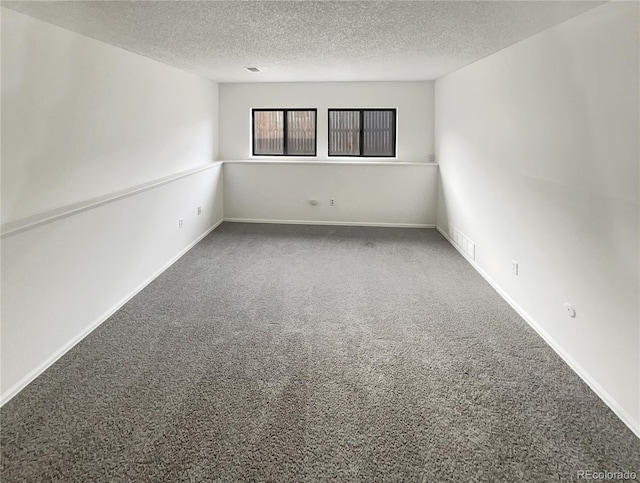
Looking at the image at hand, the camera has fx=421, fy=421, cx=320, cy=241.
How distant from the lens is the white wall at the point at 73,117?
2.47 m

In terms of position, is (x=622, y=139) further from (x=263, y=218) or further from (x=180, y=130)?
(x=263, y=218)

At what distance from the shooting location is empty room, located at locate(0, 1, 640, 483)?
1.96 m

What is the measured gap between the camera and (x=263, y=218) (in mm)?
6957

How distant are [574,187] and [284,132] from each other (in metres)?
5.18

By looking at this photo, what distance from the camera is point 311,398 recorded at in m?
2.29

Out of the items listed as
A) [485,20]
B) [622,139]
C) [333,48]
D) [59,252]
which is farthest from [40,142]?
[622,139]

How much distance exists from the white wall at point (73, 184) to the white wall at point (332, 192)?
2177 mm

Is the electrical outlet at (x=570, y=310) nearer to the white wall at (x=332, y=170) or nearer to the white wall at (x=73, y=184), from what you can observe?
the white wall at (x=73, y=184)

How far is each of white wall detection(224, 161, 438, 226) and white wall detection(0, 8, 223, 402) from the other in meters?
2.18

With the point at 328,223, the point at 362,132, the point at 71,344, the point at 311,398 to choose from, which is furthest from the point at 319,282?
the point at 362,132

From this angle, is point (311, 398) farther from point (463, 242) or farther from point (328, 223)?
point (328, 223)

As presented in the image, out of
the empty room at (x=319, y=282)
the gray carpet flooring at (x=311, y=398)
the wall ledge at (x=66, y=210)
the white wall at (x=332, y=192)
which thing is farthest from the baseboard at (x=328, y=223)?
the gray carpet flooring at (x=311, y=398)

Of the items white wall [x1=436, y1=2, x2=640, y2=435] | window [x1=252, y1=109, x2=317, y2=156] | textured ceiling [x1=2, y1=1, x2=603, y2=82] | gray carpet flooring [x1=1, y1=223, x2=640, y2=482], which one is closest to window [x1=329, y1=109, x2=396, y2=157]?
window [x1=252, y1=109, x2=317, y2=156]

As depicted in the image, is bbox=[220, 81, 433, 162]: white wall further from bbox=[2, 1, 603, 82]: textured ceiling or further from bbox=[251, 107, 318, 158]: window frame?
bbox=[2, 1, 603, 82]: textured ceiling
